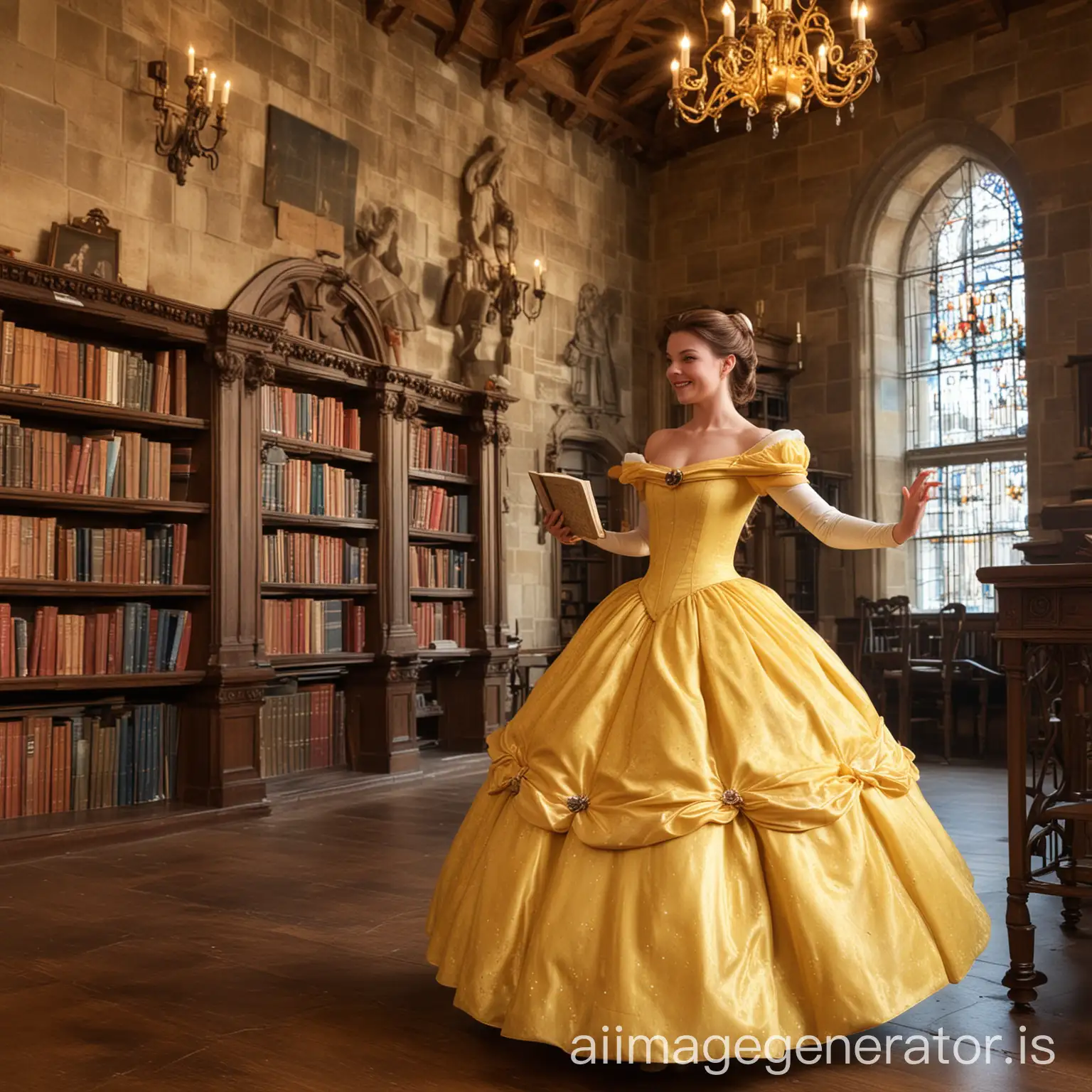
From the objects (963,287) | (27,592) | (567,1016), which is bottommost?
(567,1016)

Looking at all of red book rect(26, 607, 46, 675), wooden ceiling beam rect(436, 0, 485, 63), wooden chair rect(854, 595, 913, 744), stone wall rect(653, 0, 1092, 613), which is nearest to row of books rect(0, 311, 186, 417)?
red book rect(26, 607, 46, 675)

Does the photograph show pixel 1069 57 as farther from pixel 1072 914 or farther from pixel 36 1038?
pixel 36 1038

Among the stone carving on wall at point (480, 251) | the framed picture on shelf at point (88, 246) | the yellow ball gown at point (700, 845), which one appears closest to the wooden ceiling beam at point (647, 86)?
the stone carving on wall at point (480, 251)

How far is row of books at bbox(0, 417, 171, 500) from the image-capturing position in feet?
16.7

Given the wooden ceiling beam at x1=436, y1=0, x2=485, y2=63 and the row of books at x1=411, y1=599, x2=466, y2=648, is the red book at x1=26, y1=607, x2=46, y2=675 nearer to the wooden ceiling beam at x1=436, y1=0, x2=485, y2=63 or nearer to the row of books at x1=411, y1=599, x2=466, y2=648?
the row of books at x1=411, y1=599, x2=466, y2=648

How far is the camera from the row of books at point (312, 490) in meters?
6.46

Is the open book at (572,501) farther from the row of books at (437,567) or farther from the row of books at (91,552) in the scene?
the row of books at (437,567)

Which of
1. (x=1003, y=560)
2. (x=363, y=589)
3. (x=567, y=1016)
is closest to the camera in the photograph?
(x=567, y=1016)

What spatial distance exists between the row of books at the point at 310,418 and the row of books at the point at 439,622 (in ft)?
3.83

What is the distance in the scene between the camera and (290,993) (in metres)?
2.84

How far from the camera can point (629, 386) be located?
10.4 metres

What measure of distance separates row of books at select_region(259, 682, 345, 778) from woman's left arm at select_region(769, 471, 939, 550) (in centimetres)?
424

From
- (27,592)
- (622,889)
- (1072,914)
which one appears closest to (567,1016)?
(622,889)

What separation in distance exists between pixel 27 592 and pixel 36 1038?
290 cm
